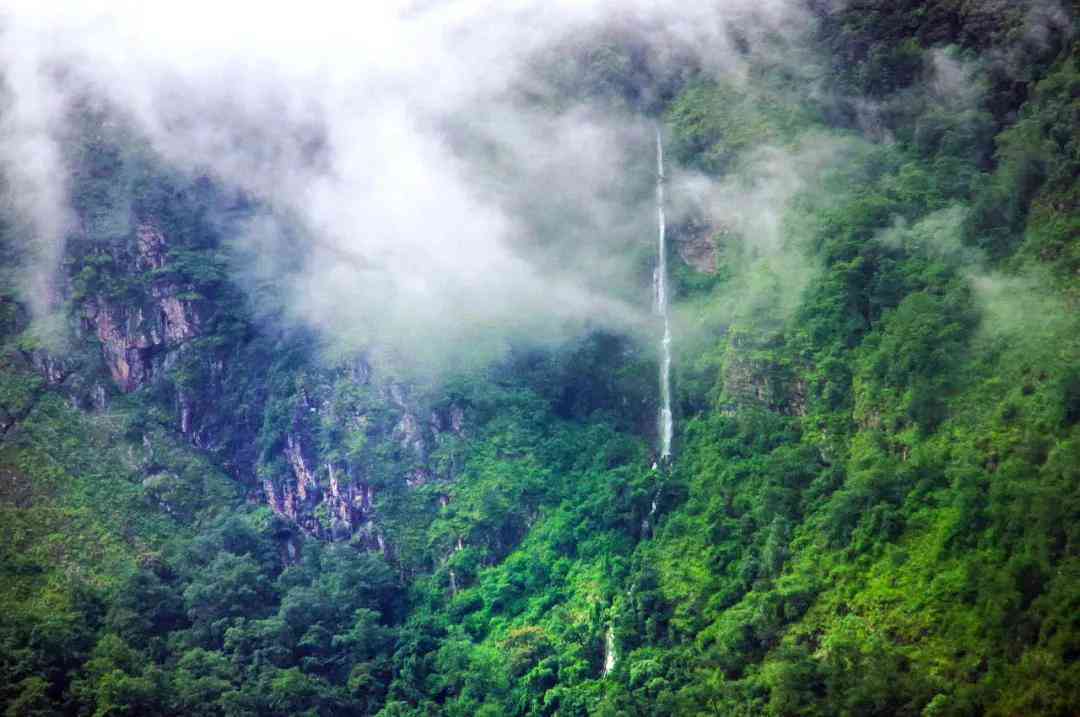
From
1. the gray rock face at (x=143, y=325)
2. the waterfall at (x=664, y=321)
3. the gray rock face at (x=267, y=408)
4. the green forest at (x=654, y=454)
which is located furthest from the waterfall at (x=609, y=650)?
the gray rock face at (x=143, y=325)

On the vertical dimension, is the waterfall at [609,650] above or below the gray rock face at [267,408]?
above

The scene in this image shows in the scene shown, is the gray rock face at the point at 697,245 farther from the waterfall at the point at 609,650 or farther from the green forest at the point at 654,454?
the waterfall at the point at 609,650

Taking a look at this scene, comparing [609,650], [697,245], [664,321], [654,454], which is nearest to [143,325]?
[664,321]

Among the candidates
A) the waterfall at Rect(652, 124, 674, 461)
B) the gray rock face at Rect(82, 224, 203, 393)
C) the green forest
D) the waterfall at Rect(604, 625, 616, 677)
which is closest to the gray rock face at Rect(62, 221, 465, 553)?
the gray rock face at Rect(82, 224, 203, 393)

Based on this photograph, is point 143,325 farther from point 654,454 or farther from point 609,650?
point 609,650

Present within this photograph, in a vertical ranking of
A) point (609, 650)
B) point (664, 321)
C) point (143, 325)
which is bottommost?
point (143, 325)
